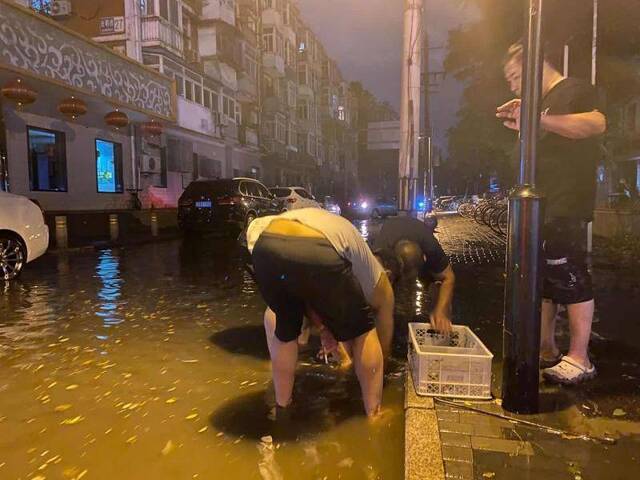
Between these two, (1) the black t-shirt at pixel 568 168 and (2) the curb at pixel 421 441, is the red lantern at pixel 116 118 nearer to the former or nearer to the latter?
(1) the black t-shirt at pixel 568 168

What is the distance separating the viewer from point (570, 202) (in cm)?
338

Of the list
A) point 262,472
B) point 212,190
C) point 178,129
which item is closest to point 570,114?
point 262,472

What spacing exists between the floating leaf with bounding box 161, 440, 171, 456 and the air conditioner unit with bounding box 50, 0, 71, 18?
76.0ft

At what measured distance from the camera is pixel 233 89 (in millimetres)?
28969

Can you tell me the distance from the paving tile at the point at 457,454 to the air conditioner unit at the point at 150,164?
63.9 feet

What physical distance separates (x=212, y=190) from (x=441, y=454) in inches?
552

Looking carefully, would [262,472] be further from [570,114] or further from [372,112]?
[372,112]

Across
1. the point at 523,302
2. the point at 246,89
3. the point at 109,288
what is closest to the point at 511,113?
the point at 523,302

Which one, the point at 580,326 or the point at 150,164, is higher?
the point at 150,164

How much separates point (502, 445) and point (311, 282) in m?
1.29

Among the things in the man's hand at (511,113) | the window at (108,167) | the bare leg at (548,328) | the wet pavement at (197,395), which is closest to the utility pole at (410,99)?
the wet pavement at (197,395)

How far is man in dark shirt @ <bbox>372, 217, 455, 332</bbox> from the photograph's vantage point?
333 centimetres

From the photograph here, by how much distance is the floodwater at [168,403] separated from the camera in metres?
2.60

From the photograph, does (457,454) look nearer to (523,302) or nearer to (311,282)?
(523,302)
